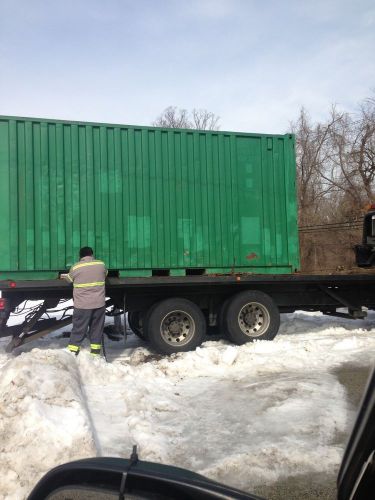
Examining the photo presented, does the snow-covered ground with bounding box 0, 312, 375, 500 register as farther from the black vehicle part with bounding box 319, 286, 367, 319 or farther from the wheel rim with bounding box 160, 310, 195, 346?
the black vehicle part with bounding box 319, 286, 367, 319

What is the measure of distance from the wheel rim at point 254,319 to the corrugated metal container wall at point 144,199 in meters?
0.74

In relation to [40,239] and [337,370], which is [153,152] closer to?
[40,239]

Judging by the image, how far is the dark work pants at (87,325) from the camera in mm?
6848

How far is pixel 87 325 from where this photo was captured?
22.9 ft

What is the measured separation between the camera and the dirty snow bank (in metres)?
3.24

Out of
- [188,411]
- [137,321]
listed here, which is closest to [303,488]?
[188,411]

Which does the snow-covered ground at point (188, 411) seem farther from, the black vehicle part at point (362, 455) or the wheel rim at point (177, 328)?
the black vehicle part at point (362, 455)

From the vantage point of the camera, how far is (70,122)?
7.68 meters

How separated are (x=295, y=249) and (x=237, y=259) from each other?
129 centimetres

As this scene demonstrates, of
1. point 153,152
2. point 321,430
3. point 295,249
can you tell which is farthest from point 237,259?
point 321,430

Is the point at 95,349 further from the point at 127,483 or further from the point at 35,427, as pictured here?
the point at 127,483

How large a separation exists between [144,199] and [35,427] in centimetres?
511

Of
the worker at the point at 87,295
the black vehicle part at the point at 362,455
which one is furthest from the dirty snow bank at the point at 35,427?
the black vehicle part at the point at 362,455

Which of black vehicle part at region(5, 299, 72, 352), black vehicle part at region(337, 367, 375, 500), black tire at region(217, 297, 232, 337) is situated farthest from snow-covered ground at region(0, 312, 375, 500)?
black vehicle part at region(337, 367, 375, 500)
